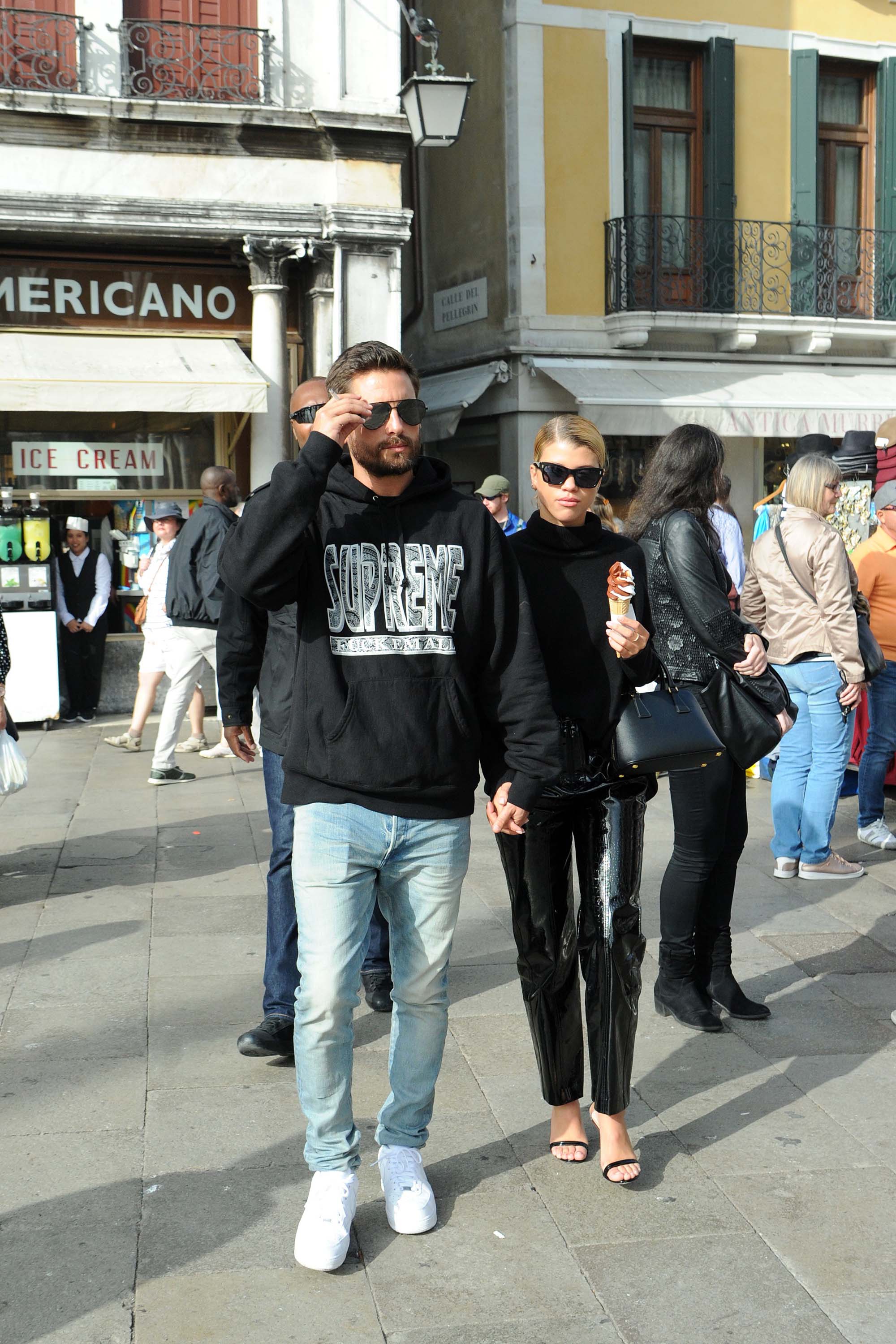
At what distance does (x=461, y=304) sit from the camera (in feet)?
54.0

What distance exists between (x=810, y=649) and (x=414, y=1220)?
3.78 meters

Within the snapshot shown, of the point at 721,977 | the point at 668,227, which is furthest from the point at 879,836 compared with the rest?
the point at 668,227

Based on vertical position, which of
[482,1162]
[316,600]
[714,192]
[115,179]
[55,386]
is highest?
[714,192]

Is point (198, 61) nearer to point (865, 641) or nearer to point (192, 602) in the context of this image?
point (192, 602)

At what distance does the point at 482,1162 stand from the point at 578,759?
1086 millimetres

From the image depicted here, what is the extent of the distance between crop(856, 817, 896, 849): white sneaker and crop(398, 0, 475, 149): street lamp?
6820mm

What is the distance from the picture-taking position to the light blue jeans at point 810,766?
6414 millimetres

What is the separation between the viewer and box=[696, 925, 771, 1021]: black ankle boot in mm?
4660

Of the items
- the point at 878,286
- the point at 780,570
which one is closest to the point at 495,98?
the point at 878,286

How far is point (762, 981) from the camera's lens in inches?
203

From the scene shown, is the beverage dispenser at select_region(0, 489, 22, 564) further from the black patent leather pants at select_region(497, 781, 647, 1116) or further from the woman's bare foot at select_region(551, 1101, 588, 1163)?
the woman's bare foot at select_region(551, 1101, 588, 1163)

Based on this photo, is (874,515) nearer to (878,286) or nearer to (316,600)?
(316,600)

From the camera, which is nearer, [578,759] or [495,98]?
[578,759]

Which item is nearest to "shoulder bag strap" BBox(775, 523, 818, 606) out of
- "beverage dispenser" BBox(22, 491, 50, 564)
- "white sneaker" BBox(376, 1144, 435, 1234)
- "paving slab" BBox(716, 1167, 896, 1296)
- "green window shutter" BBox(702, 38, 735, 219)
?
"paving slab" BBox(716, 1167, 896, 1296)
